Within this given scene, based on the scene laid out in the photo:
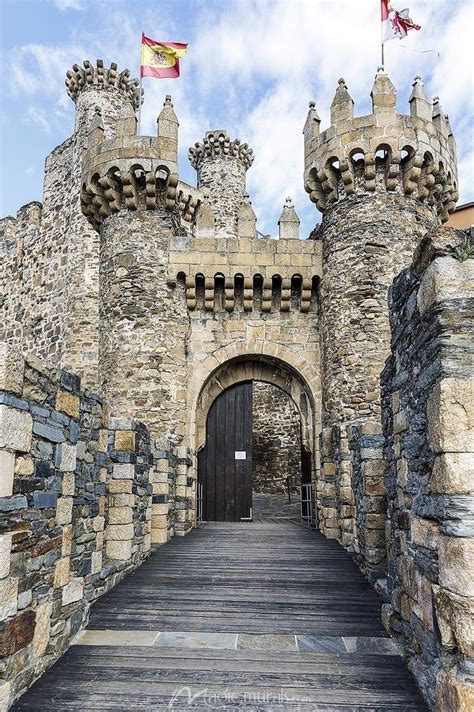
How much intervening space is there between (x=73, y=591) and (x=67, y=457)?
0.95 meters

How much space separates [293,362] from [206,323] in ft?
5.62

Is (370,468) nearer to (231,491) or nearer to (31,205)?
(231,491)

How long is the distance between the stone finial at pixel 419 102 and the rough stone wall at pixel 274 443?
944 centimetres

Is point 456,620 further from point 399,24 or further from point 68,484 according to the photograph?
point 399,24

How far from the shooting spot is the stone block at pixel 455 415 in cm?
244

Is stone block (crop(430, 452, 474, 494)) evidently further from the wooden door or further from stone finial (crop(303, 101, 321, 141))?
stone finial (crop(303, 101, 321, 141))

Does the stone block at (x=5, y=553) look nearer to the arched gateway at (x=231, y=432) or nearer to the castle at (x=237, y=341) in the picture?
the castle at (x=237, y=341)

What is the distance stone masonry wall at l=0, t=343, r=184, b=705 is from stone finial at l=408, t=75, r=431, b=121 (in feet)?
24.2

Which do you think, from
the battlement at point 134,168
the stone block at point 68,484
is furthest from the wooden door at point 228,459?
the stone block at point 68,484

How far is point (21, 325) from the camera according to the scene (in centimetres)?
1694

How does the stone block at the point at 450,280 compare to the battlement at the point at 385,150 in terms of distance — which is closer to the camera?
the stone block at the point at 450,280

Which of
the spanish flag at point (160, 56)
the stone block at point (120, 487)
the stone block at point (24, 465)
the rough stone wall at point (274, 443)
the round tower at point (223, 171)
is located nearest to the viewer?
the stone block at point (24, 465)

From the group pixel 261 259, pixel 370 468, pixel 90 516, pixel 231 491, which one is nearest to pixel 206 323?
pixel 261 259

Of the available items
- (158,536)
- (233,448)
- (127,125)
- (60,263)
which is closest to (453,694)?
(158,536)
